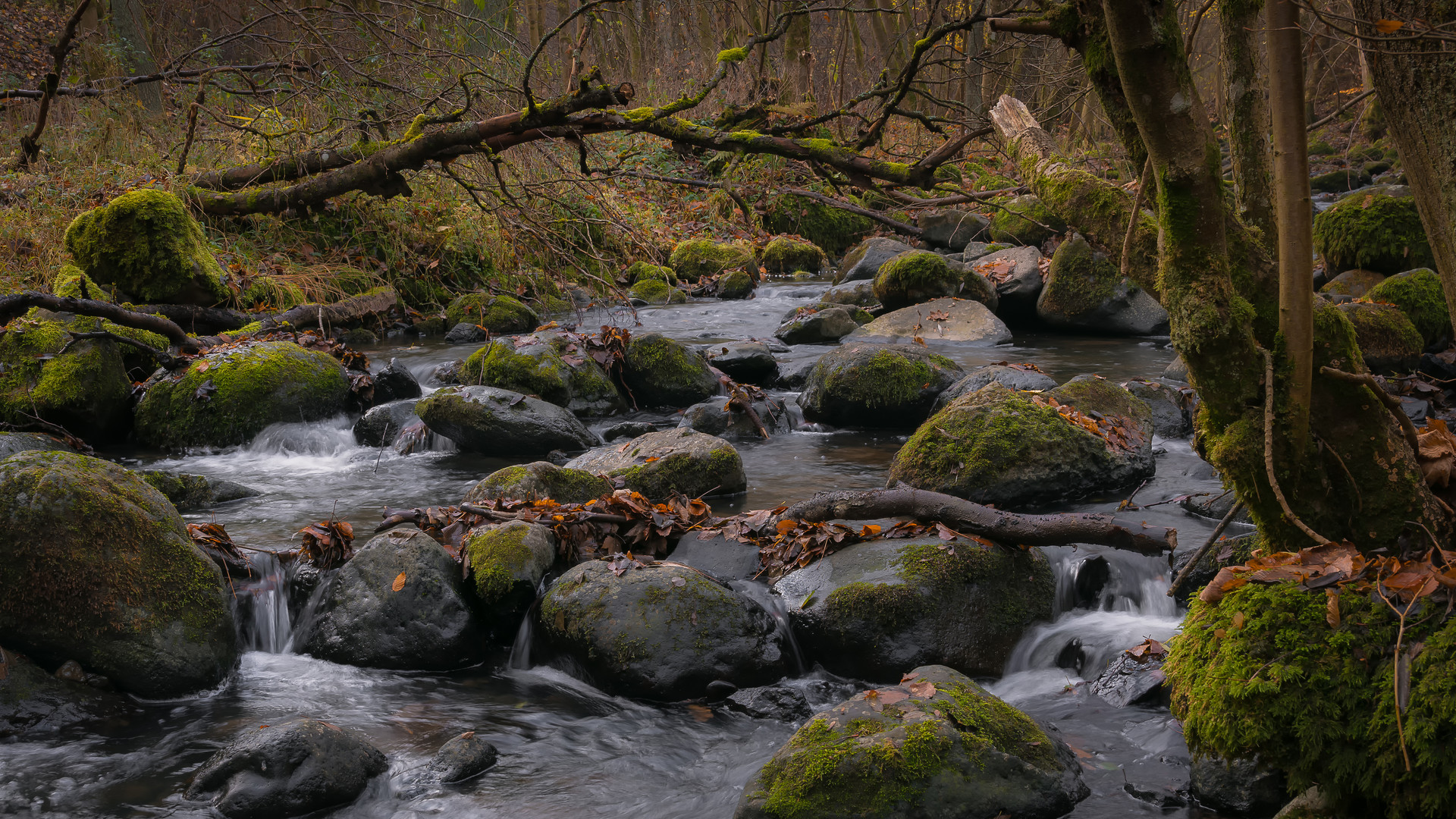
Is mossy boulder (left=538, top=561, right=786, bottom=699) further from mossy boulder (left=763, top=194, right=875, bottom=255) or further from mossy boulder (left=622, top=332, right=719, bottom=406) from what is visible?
mossy boulder (left=763, top=194, right=875, bottom=255)

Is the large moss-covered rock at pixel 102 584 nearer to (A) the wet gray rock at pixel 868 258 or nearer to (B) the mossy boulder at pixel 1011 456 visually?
(B) the mossy boulder at pixel 1011 456

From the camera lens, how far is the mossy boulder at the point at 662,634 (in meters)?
4.40

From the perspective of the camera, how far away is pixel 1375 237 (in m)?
10.4

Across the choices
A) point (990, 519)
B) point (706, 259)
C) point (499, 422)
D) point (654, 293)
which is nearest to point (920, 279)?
point (654, 293)

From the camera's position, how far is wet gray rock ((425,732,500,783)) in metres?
3.81

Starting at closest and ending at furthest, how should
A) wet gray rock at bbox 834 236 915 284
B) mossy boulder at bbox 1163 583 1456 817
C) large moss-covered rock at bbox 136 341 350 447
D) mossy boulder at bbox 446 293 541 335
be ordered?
mossy boulder at bbox 1163 583 1456 817, large moss-covered rock at bbox 136 341 350 447, mossy boulder at bbox 446 293 541 335, wet gray rock at bbox 834 236 915 284

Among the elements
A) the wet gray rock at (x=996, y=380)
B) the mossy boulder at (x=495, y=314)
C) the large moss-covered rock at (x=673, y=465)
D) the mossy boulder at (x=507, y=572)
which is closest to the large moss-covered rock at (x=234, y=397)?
the large moss-covered rock at (x=673, y=465)

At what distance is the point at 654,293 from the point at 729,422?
6933 millimetres

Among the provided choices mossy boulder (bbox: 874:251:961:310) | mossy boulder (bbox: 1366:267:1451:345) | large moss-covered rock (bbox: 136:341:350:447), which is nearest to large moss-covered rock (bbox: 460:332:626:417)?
large moss-covered rock (bbox: 136:341:350:447)

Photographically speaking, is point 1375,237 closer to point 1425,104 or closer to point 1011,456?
point 1011,456

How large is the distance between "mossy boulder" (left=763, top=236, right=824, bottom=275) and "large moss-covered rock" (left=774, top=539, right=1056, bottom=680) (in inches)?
566

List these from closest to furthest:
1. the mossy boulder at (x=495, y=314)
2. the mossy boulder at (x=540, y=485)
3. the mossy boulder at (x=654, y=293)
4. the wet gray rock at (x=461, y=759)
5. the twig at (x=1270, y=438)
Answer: the twig at (x=1270, y=438), the wet gray rock at (x=461, y=759), the mossy boulder at (x=540, y=485), the mossy boulder at (x=495, y=314), the mossy boulder at (x=654, y=293)

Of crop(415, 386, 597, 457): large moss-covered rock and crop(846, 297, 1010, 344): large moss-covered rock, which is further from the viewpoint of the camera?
crop(846, 297, 1010, 344): large moss-covered rock

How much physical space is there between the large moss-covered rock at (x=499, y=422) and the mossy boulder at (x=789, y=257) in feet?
37.3
